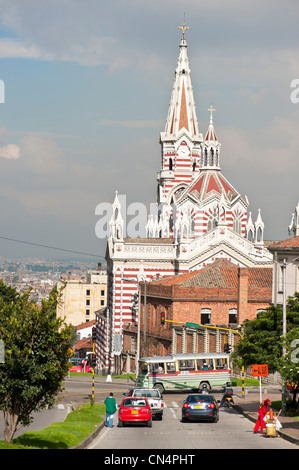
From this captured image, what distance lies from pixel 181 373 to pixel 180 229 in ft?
123

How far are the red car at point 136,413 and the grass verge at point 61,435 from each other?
109 cm

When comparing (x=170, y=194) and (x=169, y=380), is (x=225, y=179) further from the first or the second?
(x=169, y=380)

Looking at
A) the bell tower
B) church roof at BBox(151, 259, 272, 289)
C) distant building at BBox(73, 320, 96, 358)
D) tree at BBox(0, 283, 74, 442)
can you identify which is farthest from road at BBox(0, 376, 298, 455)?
distant building at BBox(73, 320, 96, 358)

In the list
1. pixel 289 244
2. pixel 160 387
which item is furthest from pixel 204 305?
pixel 289 244

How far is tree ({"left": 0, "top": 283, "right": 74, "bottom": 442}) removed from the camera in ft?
85.3

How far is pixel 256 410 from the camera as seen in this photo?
45219 millimetres

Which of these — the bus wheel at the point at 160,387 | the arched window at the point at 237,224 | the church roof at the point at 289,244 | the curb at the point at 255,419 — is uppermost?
the arched window at the point at 237,224

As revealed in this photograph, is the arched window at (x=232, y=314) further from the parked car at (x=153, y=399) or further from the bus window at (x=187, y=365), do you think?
the parked car at (x=153, y=399)

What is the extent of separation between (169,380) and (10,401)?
32069 millimetres

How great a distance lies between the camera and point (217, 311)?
74500 millimetres

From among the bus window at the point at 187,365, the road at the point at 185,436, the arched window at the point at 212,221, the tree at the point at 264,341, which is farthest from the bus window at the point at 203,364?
the arched window at the point at 212,221

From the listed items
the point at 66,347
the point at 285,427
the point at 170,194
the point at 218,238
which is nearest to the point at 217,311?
the point at 218,238

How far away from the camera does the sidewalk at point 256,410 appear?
3294 centimetres

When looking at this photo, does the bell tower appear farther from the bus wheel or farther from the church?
the bus wheel
